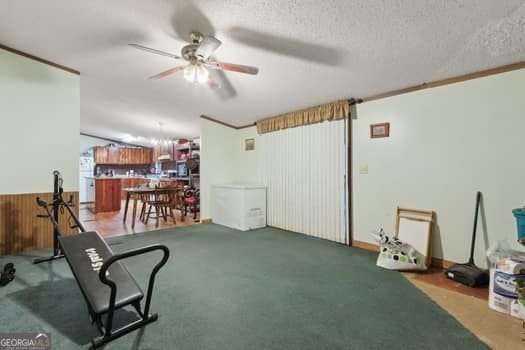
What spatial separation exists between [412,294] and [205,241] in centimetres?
277

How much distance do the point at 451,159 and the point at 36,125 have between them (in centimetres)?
522

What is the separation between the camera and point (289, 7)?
198 centimetres

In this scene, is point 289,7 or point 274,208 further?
point 274,208

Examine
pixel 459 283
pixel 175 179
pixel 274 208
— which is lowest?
pixel 459 283

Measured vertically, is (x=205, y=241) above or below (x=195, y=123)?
below

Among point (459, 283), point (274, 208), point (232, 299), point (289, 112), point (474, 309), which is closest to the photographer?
point (474, 309)

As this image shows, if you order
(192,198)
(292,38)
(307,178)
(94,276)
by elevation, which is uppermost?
(292,38)

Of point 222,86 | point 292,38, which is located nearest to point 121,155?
point 222,86

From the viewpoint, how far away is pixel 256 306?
1945 millimetres

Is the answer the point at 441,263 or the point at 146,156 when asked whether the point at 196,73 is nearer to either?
the point at 441,263

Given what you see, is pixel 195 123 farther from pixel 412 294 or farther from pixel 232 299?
pixel 412 294

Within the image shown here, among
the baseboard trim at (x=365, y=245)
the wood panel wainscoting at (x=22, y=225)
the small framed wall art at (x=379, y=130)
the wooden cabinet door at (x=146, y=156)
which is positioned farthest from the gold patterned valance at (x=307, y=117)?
the wooden cabinet door at (x=146, y=156)

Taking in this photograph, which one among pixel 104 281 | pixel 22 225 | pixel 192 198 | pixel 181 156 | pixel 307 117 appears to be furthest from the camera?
pixel 181 156

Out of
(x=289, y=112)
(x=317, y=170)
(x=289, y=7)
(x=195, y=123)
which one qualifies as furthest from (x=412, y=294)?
(x=195, y=123)
